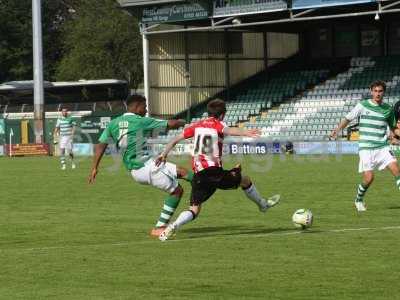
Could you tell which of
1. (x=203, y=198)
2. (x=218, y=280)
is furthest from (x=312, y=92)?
(x=218, y=280)

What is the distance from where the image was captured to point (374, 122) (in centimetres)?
1833

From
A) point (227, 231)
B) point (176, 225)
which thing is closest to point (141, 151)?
point (176, 225)

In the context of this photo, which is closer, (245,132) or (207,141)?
(245,132)

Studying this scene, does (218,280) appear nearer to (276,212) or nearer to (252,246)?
(252,246)

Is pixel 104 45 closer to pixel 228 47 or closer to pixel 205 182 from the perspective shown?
pixel 228 47

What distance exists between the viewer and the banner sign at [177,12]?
49.5 metres

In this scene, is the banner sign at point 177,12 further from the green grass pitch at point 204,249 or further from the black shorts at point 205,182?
the black shorts at point 205,182

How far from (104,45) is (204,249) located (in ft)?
250

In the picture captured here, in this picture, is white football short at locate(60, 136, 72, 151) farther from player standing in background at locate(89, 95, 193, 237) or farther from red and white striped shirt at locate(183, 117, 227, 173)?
red and white striped shirt at locate(183, 117, 227, 173)

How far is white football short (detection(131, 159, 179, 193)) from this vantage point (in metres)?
15.0

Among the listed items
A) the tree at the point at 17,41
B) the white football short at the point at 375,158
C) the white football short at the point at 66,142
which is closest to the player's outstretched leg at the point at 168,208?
the white football short at the point at 375,158

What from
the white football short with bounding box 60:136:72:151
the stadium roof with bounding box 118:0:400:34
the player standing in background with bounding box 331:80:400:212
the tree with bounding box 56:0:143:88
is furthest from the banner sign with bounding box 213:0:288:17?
the tree with bounding box 56:0:143:88

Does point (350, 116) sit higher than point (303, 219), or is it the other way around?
point (350, 116)

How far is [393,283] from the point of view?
10.3 meters
